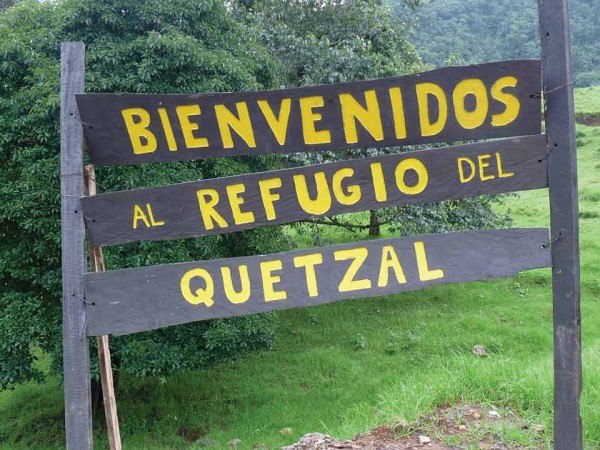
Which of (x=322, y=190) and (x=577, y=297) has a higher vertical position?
(x=322, y=190)

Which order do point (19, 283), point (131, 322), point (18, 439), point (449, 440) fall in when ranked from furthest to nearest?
point (18, 439)
point (19, 283)
point (449, 440)
point (131, 322)

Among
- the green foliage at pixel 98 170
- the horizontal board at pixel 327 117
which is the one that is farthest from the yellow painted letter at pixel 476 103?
the green foliage at pixel 98 170

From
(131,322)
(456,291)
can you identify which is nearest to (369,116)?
(131,322)

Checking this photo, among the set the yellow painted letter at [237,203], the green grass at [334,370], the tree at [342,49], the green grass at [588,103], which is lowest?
the green grass at [334,370]

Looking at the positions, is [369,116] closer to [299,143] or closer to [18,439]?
[299,143]

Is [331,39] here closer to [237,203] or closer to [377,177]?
[377,177]

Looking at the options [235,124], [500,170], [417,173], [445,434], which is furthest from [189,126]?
[445,434]

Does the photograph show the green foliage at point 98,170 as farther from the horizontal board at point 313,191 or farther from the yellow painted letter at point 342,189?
the yellow painted letter at point 342,189

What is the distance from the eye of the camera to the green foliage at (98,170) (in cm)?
641

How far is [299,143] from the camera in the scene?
9.72ft

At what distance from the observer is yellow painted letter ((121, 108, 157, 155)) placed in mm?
2867

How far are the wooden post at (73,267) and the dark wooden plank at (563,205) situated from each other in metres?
2.21

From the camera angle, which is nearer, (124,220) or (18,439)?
(124,220)

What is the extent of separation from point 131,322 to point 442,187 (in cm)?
158
